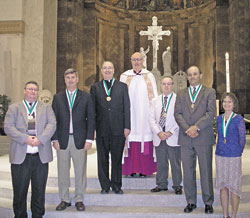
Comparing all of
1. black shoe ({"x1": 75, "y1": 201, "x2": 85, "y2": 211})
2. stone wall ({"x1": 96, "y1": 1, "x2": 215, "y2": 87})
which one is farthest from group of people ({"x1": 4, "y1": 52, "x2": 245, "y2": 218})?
stone wall ({"x1": 96, "y1": 1, "x2": 215, "y2": 87})

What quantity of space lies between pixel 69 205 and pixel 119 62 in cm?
1317

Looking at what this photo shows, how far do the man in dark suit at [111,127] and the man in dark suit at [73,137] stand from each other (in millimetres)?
298

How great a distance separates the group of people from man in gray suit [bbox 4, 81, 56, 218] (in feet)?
0.04

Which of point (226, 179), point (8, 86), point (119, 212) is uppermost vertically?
point (8, 86)

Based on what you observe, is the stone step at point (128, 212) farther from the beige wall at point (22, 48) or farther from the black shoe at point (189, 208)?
the beige wall at point (22, 48)

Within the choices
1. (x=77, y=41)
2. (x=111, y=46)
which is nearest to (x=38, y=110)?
(x=77, y=41)

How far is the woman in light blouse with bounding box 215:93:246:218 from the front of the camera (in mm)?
3781

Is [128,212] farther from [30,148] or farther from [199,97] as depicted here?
[199,97]

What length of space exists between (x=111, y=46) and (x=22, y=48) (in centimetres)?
710

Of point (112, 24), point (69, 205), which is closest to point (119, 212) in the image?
point (69, 205)

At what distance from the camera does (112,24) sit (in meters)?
16.5

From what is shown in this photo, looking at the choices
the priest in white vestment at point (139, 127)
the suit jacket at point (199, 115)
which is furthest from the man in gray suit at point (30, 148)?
the suit jacket at point (199, 115)

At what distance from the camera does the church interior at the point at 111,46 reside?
15.6 ft

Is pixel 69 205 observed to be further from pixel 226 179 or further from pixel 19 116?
pixel 226 179
